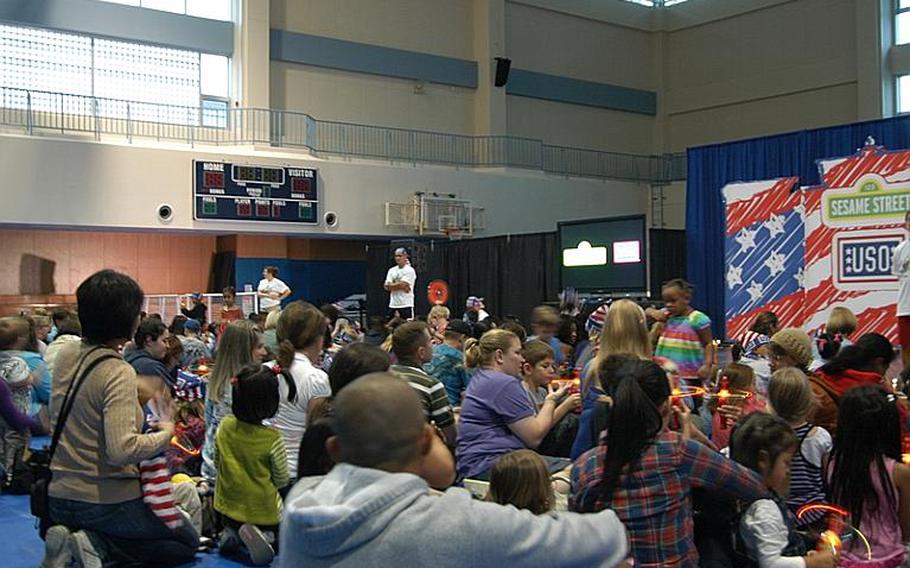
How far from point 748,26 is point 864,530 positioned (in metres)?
22.6

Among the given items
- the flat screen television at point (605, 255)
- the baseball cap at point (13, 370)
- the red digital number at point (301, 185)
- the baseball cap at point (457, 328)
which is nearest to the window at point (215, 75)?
the red digital number at point (301, 185)

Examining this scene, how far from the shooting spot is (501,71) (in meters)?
22.3

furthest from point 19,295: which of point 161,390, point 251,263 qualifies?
point 161,390

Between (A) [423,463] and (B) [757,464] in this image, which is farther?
(B) [757,464]

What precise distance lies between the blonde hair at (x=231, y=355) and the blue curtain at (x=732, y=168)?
10.5 m

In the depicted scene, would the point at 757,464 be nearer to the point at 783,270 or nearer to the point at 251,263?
the point at 783,270

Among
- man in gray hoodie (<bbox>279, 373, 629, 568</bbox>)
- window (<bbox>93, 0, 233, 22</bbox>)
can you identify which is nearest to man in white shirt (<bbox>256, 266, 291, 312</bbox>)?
window (<bbox>93, 0, 233, 22</bbox>)

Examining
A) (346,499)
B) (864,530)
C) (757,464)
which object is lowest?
(864,530)

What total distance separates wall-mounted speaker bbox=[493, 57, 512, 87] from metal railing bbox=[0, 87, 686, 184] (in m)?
1.36

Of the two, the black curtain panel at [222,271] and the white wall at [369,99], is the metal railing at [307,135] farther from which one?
the black curtain panel at [222,271]

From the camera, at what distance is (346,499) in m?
1.73

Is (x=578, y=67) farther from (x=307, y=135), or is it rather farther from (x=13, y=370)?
(x=13, y=370)

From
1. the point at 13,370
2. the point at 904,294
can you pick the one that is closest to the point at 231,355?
the point at 13,370

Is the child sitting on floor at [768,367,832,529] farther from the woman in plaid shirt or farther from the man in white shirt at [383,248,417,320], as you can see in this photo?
the man in white shirt at [383,248,417,320]
